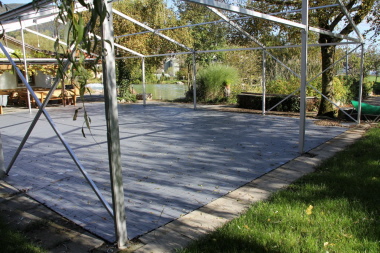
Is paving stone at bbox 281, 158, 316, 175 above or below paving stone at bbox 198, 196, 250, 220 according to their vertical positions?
above

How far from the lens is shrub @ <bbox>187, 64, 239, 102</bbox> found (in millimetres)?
16484

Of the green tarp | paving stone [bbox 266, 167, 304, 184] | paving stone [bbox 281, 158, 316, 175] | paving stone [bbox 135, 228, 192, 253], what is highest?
the green tarp

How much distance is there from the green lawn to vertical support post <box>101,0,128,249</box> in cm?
66

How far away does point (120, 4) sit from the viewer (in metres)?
17.5

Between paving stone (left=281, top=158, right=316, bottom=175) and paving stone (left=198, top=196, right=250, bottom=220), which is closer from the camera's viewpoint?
paving stone (left=198, top=196, right=250, bottom=220)

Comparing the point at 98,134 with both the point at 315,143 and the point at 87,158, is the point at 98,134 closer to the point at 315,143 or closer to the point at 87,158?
the point at 87,158

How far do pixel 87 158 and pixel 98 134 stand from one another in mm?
2388

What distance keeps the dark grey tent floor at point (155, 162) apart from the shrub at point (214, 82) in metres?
6.03

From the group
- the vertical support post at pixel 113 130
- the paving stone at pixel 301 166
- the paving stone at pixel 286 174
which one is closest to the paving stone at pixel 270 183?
the paving stone at pixel 286 174

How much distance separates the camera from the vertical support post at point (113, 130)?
285 cm

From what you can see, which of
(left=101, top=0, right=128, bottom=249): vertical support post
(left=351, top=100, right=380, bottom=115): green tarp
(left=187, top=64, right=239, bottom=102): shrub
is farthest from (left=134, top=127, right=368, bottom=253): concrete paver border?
(left=187, top=64, right=239, bottom=102): shrub

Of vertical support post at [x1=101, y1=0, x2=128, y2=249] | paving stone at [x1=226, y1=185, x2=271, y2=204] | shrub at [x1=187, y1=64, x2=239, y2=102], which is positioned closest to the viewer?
vertical support post at [x1=101, y1=0, x2=128, y2=249]

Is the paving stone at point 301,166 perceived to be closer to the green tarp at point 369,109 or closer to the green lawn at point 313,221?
the green lawn at point 313,221

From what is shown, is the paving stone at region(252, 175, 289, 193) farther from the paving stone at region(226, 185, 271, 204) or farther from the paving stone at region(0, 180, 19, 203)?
the paving stone at region(0, 180, 19, 203)
